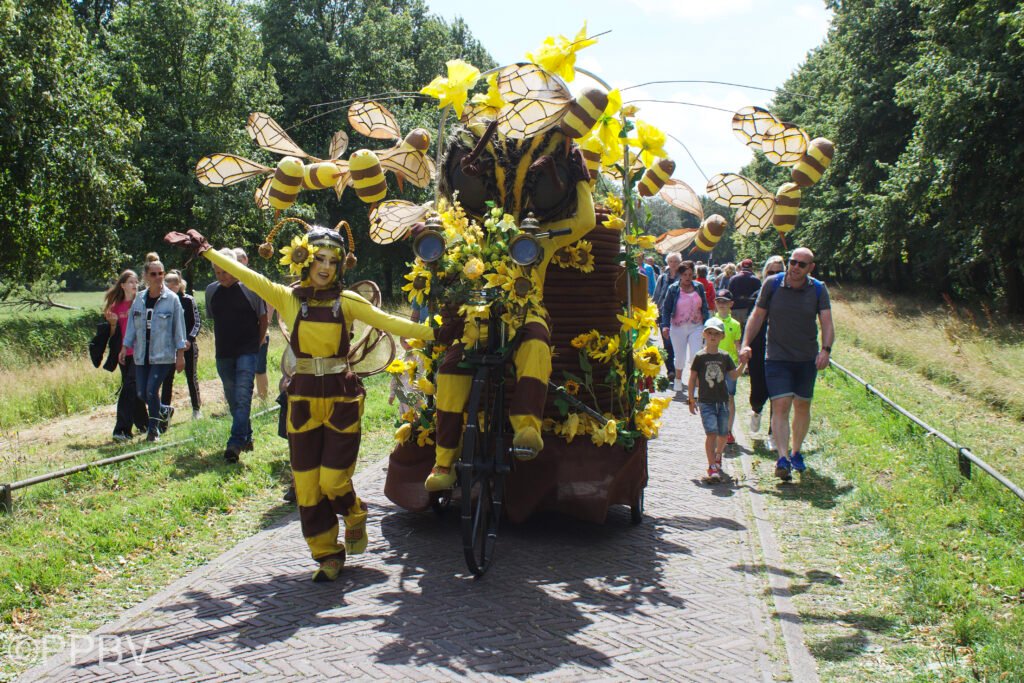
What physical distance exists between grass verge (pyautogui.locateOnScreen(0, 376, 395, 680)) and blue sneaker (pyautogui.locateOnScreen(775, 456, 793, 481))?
4.13 m

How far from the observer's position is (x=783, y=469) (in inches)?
356

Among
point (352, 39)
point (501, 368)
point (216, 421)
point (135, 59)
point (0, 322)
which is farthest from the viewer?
point (352, 39)

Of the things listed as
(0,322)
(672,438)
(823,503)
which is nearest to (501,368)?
(823,503)

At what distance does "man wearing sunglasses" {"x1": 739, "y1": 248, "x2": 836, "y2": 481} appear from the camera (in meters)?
8.92

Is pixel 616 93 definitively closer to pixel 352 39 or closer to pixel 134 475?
pixel 134 475

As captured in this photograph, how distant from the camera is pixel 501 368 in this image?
6234 millimetres

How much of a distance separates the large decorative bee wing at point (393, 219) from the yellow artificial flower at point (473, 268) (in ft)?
4.66

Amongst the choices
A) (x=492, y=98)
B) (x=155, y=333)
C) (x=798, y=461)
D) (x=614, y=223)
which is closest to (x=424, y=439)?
(x=614, y=223)

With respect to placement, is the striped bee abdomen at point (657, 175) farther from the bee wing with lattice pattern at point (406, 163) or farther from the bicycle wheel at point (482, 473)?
the bicycle wheel at point (482, 473)

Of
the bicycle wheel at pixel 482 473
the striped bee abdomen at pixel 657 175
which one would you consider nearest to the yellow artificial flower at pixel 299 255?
the bicycle wheel at pixel 482 473

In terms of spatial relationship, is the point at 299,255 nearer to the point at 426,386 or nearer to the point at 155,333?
the point at 426,386

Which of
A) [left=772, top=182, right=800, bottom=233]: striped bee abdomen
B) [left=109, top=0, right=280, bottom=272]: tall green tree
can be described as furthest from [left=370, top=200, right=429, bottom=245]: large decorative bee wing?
[left=109, top=0, right=280, bottom=272]: tall green tree

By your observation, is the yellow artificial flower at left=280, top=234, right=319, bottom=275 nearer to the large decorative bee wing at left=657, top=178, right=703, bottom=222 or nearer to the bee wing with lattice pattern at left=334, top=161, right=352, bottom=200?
the bee wing with lattice pattern at left=334, top=161, right=352, bottom=200

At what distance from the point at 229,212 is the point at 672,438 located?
929 inches
